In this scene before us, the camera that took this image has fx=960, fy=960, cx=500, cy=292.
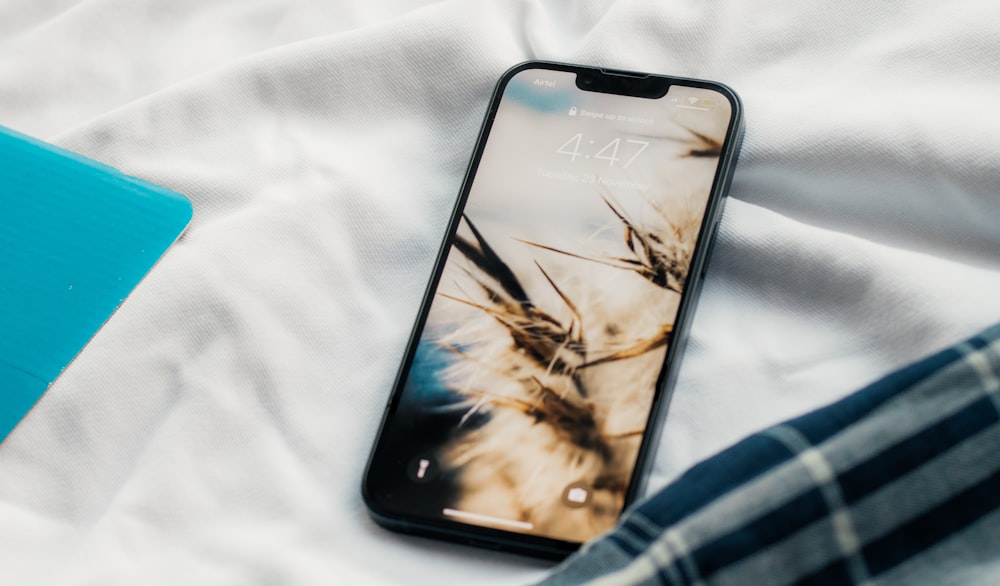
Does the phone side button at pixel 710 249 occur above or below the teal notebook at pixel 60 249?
above

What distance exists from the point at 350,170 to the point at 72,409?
16 centimetres

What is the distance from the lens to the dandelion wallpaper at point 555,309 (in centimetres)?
35

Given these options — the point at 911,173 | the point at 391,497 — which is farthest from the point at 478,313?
the point at 911,173

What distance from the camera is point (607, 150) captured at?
407 millimetres

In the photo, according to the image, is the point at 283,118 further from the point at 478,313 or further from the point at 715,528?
the point at 715,528

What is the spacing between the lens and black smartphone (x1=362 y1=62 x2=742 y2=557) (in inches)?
13.6

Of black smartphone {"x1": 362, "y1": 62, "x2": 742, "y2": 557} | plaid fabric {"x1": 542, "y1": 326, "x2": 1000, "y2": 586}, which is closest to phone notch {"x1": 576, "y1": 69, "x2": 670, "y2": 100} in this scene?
black smartphone {"x1": 362, "y1": 62, "x2": 742, "y2": 557}

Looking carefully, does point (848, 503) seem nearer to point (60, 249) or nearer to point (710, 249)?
point (710, 249)

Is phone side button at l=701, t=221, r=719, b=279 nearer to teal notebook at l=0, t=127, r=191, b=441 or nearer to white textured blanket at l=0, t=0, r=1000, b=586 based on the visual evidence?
white textured blanket at l=0, t=0, r=1000, b=586

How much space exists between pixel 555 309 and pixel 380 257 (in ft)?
0.29

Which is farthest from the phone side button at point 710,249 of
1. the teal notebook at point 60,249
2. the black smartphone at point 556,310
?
the teal notebook at point 60,249

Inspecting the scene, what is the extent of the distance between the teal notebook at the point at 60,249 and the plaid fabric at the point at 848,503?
9.5 inches

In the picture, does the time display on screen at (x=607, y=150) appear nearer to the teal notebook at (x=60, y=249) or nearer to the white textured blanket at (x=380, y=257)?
the white textured blanket at (x=380, y=257)

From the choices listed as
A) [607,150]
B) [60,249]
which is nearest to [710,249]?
[607,150]
